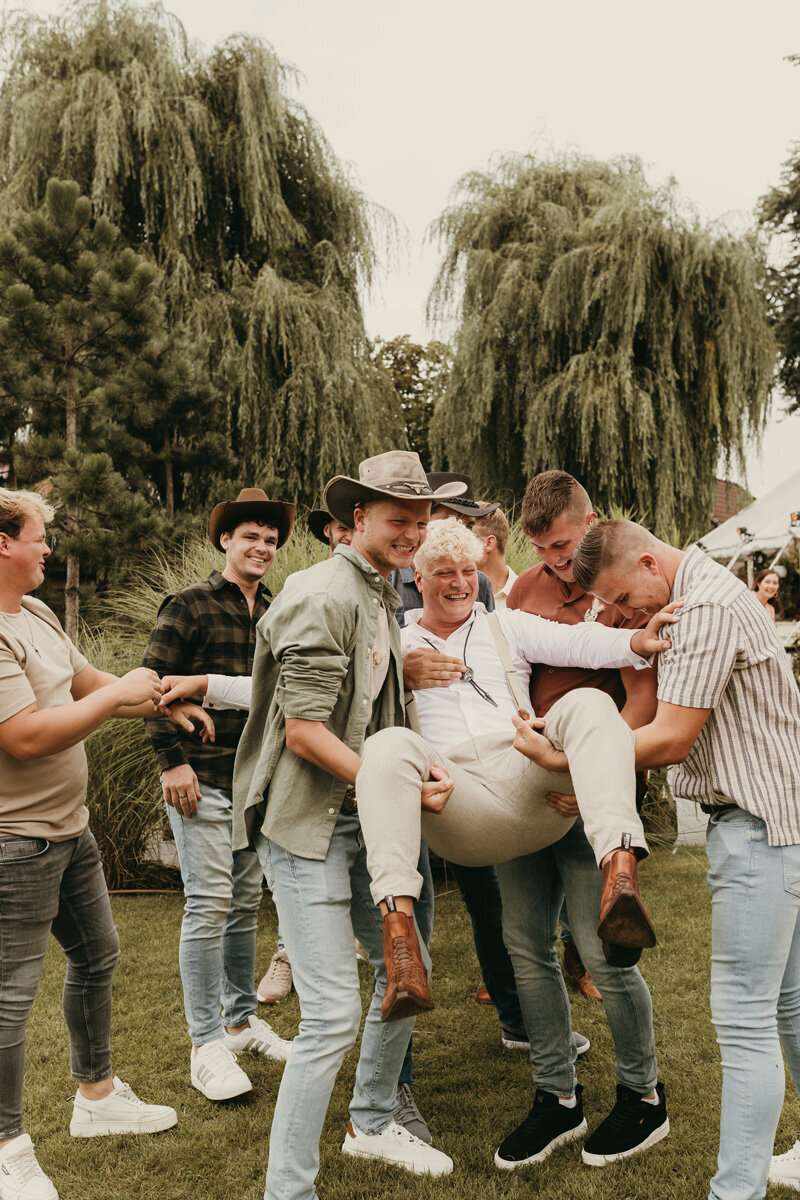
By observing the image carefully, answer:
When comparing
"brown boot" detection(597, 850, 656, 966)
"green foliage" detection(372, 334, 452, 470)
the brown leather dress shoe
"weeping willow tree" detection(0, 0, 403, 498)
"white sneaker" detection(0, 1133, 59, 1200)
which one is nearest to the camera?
"brown boot" detection(597, 850, 656, 966)

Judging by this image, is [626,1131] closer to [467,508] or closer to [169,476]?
[467,508]

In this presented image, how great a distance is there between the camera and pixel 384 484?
284cm

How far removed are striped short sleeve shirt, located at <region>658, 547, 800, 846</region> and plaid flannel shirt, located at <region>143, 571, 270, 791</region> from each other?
2014 mm

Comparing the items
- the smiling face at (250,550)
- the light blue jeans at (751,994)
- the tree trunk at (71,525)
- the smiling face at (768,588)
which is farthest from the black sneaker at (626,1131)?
the smiling face at (768,588)

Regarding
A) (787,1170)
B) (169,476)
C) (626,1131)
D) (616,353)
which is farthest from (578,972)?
(616,353)

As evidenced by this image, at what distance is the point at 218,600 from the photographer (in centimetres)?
407

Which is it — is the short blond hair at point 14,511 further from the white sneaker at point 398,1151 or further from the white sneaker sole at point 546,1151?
the white sneaker sole at point 546,1151

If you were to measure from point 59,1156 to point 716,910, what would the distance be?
2440mm

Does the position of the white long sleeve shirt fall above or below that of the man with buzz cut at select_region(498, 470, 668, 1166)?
above

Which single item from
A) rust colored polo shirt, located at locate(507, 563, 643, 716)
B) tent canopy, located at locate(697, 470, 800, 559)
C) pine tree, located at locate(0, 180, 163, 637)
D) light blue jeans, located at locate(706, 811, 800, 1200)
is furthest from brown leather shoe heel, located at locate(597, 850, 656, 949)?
tent canopy, located at locate(697, 470, 800, 559)

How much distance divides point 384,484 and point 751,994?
5.74 ft

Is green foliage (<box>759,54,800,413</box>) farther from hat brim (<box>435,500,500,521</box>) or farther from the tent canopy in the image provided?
hat brim (<box>435,500,500,521</box>)

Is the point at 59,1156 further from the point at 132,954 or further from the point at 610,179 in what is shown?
the point at 610,179

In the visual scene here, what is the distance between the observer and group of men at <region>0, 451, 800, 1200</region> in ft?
8.05
